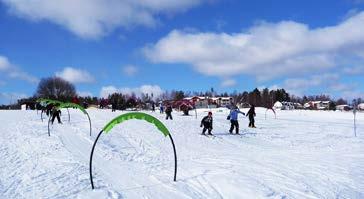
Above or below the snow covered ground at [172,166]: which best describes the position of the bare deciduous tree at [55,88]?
above

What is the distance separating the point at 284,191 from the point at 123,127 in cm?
1760

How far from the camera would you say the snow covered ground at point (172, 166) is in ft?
40.5

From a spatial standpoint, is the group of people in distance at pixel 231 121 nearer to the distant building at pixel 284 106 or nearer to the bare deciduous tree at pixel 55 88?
the distant building at pixel 284 106

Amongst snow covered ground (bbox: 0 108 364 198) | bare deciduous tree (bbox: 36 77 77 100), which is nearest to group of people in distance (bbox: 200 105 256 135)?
snow covered ground (bbox: 0 108 364 198)

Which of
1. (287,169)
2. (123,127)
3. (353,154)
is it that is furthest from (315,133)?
(287,169)

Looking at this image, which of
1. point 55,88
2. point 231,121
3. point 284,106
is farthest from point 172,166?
point 55,88

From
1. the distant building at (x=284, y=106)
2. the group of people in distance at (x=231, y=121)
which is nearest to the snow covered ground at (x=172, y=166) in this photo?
the group of people in distance at (x=231, y=121)

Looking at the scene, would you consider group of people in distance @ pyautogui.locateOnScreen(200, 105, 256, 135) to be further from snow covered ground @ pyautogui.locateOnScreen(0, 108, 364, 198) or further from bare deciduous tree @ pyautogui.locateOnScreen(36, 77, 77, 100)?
bare deciduous tree @ pyautogui.locateOnScreen(36, 77, 77, 100)

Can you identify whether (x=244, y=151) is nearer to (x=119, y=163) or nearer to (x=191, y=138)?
(x=191, y=138)

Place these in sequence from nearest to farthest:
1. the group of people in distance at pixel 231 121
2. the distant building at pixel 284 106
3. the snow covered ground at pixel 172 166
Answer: the snow covered ground at pixel 172 166, the group of people in distance at pixel 231 121, the distant building at pixel 284 106

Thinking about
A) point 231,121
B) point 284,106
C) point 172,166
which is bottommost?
point 172,166

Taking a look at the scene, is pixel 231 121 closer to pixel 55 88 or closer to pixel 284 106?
pixel 284 106

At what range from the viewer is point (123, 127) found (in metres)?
29.1

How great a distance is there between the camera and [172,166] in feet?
53.2
